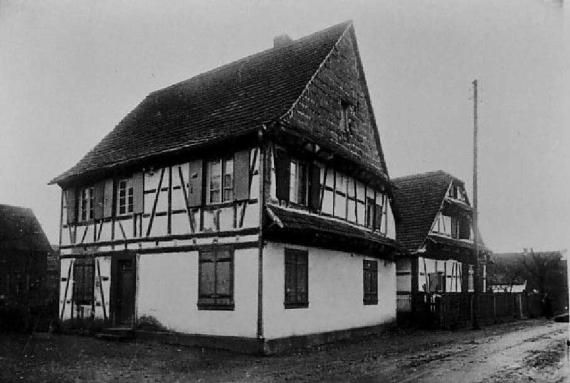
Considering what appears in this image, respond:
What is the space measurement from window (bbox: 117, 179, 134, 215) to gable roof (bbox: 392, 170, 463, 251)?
12.3m

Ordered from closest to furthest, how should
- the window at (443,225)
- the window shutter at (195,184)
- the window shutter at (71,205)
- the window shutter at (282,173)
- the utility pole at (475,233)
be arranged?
1. the window shutter at (282,173)
2. the window shutter at (195,184)
3. the window shutter at (71,205)
4. the utility pole at (475,233)
5. the window at (443,225)

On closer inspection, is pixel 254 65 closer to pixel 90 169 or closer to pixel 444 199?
pixel 90 169

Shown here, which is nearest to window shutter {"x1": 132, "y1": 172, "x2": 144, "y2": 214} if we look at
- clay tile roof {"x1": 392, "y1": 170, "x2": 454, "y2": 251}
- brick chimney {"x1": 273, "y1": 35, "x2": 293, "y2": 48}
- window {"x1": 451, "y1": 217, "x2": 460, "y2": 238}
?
brick chimney {"x1": 273, "y1": 35, "x2": 293, "y2": 48}

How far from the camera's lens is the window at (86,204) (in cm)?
2091

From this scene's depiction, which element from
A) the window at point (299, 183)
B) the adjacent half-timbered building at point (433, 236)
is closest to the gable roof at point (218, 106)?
the window at point (299, 183)

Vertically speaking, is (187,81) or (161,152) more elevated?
(187,81)

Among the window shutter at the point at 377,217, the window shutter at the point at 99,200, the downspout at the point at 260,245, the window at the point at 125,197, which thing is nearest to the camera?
the downspout at the point at 260,245

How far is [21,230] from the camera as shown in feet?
132

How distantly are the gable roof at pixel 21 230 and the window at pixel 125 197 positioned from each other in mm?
21729

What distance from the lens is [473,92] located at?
25422 millimetres

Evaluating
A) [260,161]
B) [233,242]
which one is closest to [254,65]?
[260,161]

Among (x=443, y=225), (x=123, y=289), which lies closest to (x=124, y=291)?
(x=123, y=289)

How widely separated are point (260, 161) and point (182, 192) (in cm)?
322

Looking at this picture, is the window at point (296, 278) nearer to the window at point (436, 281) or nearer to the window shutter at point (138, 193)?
the window shutter at point (138, 193)
